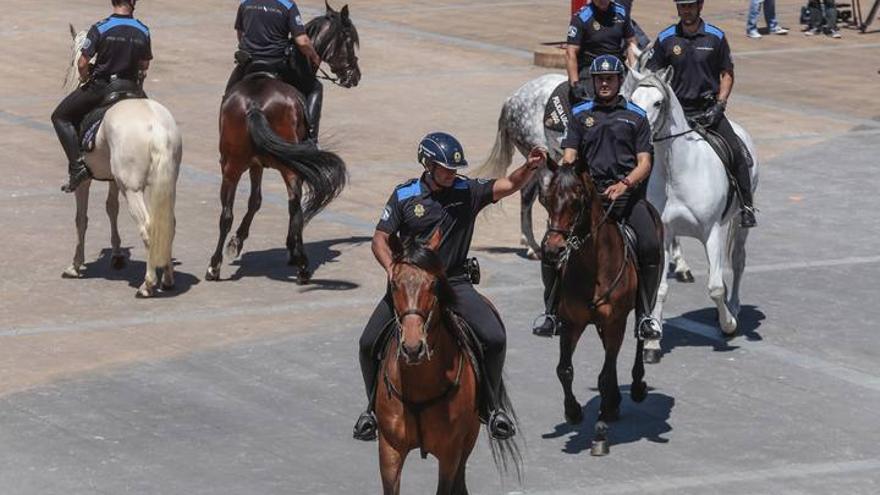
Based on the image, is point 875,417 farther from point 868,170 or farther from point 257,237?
point 868,170

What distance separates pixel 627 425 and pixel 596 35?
209 inches

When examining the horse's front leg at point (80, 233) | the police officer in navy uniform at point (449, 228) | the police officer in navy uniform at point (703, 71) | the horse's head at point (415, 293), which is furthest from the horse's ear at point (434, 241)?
the horse's front leg at point (80, 233)

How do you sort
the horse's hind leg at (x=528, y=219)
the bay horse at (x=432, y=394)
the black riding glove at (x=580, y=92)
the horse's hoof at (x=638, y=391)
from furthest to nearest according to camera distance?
the horse's hind leg at (x=528, y=219) < the black riding glove at (x=580, y=92) < the horse's hoof at (x=638, y=391) < the bay horse at (x=432, y=394)

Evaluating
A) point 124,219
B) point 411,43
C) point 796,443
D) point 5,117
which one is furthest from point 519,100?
point 411,43

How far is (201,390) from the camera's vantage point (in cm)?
1462

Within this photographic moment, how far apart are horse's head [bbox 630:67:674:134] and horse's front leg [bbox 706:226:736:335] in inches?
44.4

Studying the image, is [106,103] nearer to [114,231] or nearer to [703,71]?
[114,231]

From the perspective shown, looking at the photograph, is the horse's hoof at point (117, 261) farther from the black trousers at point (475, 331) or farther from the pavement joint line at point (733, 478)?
the black trousers at point (475, 331)

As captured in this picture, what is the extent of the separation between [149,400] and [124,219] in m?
6.76

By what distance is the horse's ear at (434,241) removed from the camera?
1020cm

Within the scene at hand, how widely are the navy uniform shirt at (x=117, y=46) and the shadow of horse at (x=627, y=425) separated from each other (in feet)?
19.9

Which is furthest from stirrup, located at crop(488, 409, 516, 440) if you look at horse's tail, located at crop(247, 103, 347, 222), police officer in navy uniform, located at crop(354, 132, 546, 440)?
horse's tail, located at crop(247, 103, 347, 222)

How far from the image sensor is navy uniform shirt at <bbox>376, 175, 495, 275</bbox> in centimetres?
1116

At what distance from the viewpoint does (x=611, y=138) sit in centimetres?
1381
